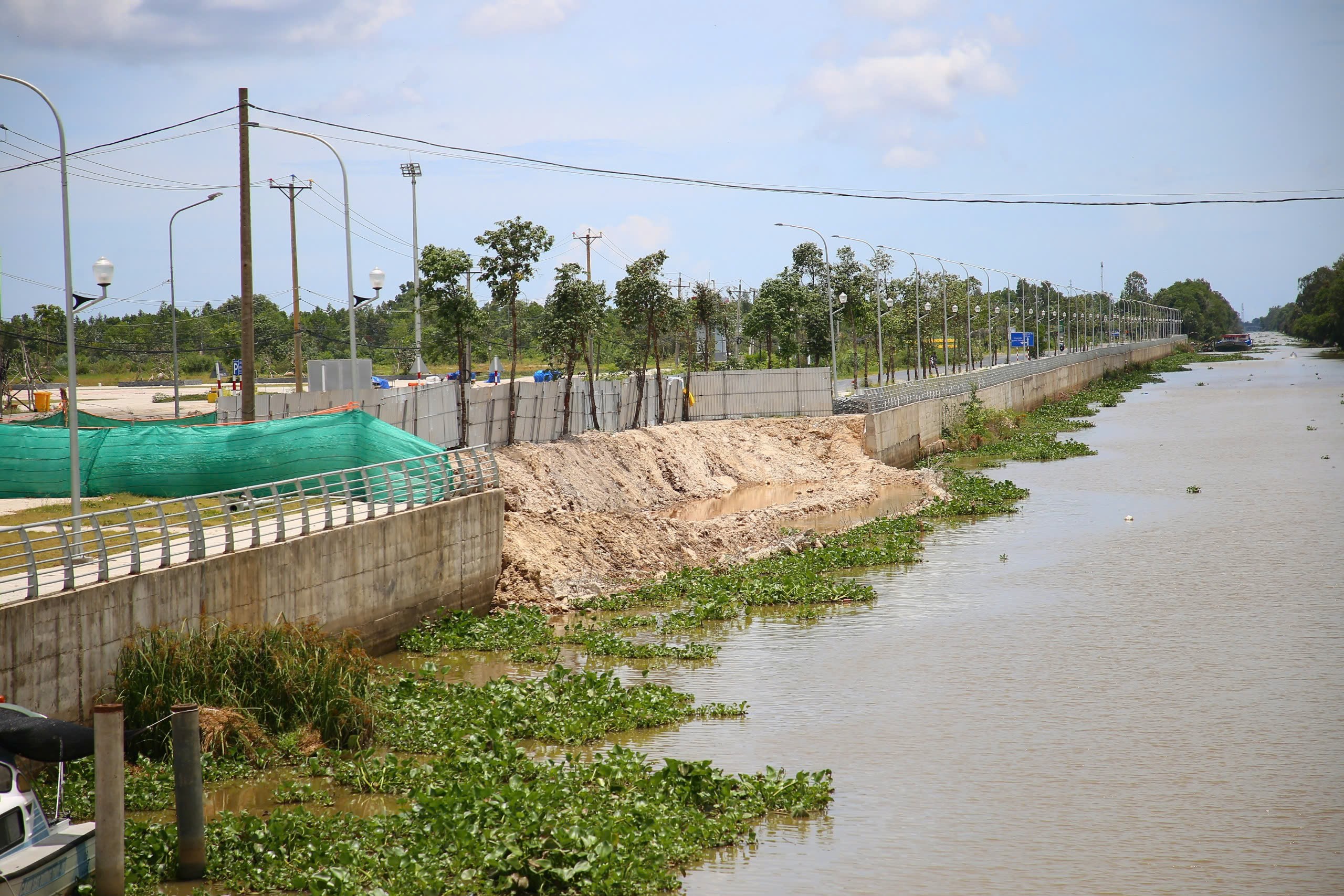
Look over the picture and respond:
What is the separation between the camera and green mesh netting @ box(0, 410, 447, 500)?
22.3m

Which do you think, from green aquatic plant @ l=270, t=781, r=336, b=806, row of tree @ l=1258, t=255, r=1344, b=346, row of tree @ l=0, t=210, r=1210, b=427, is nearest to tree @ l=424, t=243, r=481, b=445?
row of tree @ l=0, t=210, r=1210, b=427

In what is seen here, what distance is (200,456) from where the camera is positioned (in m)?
22.7

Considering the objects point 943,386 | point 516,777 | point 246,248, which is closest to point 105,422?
point 246,248

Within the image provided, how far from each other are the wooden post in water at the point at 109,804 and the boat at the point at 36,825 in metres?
0.19

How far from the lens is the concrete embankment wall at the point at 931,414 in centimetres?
5012

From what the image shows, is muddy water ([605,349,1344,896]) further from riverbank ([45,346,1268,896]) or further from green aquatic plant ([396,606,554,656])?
green aquatic plant ([396,606,554,656])

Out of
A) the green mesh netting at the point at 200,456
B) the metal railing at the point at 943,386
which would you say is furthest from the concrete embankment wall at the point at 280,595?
the metal railing at the point at 943,386

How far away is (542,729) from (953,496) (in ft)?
90.1

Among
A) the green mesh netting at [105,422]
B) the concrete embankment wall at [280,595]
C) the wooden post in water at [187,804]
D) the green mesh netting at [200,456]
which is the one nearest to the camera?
the wooden post in water at [187,804]

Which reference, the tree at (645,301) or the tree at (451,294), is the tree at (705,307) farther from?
the tree at (451,294)

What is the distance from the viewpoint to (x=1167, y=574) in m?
27.3

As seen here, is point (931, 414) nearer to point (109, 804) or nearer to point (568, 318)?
point (568, 318)

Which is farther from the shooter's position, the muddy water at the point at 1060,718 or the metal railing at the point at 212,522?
the metal railing at the point at 212,522

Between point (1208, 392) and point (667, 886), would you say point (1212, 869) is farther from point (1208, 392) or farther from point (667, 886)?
point (1208, 392)
